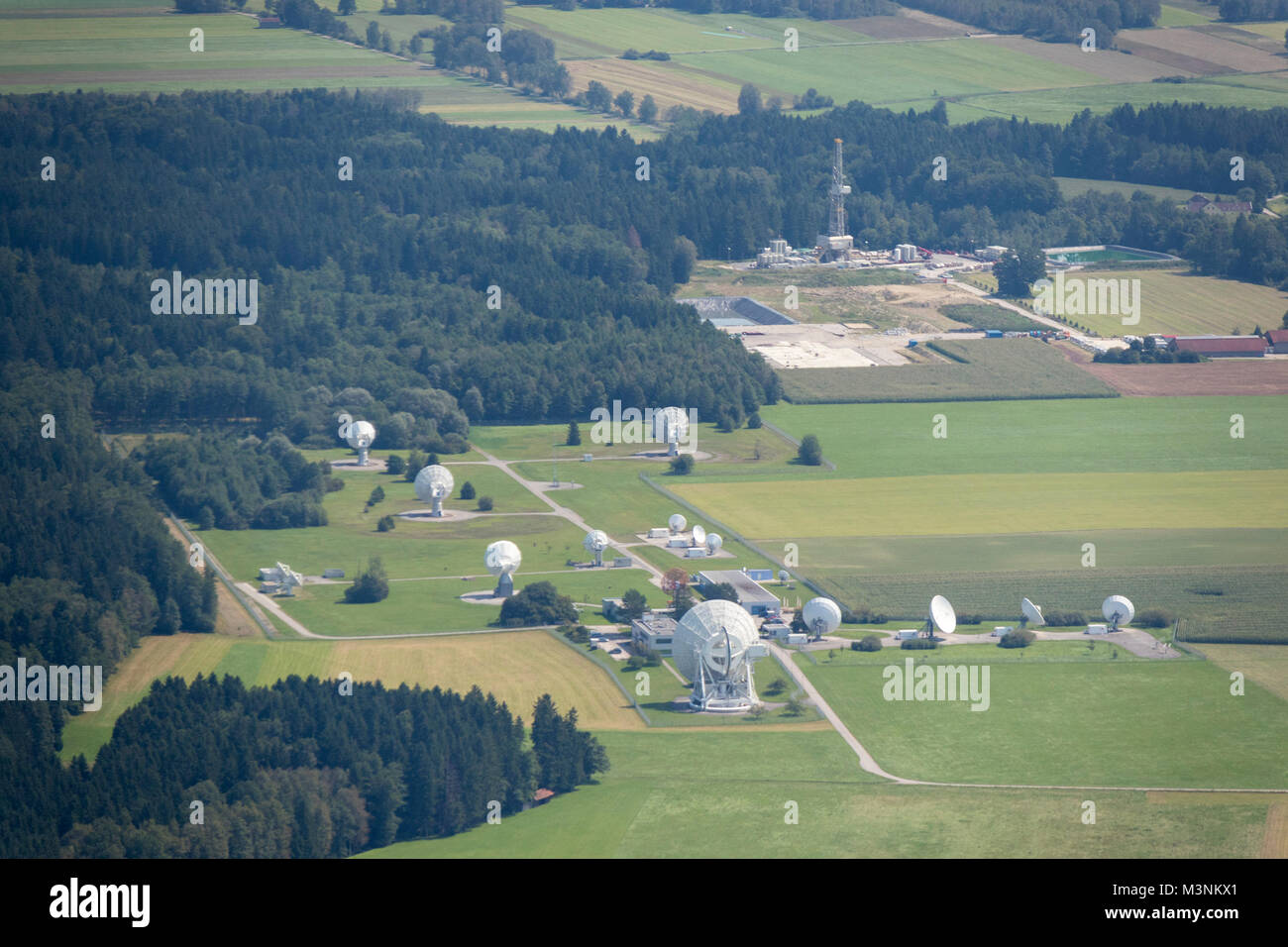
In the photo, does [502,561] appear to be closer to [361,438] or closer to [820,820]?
[361,438]

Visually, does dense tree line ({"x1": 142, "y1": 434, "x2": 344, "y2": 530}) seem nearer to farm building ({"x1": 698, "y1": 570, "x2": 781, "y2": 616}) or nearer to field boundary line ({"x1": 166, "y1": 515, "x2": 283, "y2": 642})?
field boundary line ({"x1": 166, "y1": 515, "x2": 283, "y2": 642})

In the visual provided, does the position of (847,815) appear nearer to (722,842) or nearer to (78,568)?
(722,842)

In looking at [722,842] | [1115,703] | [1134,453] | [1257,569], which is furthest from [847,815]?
[1134,453]

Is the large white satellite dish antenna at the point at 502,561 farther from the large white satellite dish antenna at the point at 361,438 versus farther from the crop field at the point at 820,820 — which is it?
the large white satellite dish antenna at the point at 361,438

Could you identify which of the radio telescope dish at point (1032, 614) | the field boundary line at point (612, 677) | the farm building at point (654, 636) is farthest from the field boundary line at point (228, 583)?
the radio telescope dish at point (1032, 614)

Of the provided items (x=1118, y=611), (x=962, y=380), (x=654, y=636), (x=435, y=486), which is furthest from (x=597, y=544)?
(x=962, y=380)
